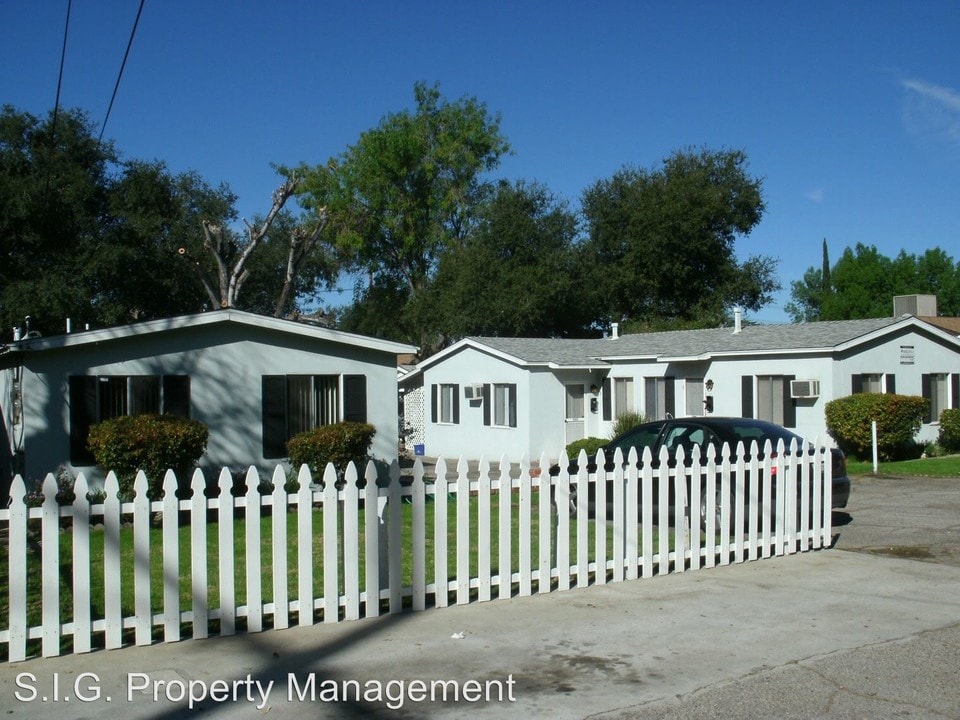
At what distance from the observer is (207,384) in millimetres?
16797

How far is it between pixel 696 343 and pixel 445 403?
339 inches

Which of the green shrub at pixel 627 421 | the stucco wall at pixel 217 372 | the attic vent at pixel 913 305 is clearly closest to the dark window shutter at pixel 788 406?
the green shrub at pixel 627 421

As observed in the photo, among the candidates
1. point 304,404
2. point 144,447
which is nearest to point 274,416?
point 304,404

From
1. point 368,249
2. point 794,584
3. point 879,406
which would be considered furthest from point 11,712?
point 368,249

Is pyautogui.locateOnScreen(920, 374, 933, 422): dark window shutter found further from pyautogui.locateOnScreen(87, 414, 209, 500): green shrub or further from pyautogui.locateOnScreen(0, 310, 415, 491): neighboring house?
pyautogui.locateOnScreen(87, 414, 209, 500): green shrub

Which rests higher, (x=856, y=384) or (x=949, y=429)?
(x=856, y=384)

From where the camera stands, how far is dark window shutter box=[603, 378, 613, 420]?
28453 millimetres

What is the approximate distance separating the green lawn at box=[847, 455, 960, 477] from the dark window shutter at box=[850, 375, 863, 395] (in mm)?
1763

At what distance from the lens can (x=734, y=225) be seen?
143 feet

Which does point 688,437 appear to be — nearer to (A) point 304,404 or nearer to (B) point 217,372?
(A) point 304,404

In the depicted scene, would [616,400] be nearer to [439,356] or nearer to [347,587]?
[439,356]

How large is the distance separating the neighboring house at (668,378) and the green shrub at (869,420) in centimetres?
A: 53

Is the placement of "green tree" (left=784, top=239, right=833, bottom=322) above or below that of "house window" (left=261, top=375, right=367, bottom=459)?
above

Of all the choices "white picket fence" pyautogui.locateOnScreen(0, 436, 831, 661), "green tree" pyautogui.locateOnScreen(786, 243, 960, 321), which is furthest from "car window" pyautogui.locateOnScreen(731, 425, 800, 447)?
"green tree" pyautogui.locateOnScreen(786, 243, 960, 321)
